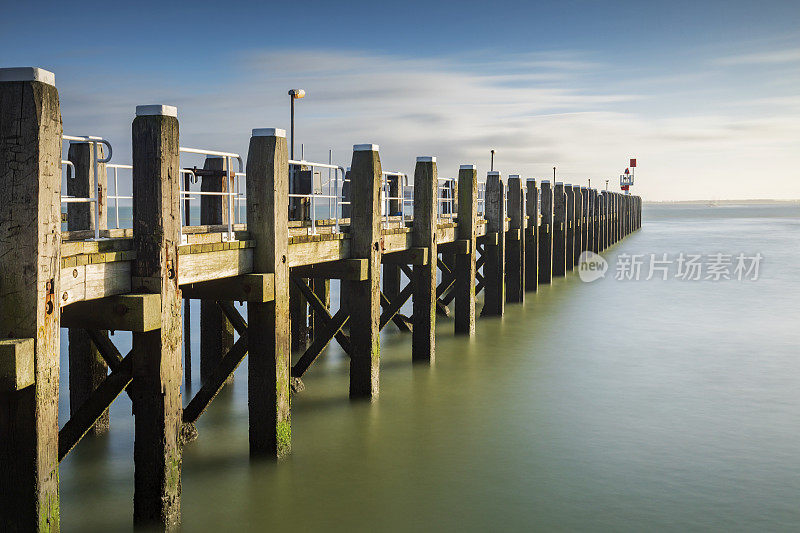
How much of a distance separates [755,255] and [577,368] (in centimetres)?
3411

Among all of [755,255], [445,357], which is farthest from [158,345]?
[755,255]

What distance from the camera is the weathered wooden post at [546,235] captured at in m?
25.3

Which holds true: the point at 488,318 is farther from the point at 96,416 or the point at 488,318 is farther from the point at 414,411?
the point at 96,416

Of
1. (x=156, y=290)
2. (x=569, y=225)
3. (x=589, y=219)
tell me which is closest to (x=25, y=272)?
(x=156, y=290)

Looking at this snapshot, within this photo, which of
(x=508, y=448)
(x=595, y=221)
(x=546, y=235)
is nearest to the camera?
(x=508, y=448)

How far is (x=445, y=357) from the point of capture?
47.3 feet

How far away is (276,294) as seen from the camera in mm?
7898

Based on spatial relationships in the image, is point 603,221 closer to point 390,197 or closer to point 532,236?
point 532,236

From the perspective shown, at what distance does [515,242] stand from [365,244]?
11068 mm

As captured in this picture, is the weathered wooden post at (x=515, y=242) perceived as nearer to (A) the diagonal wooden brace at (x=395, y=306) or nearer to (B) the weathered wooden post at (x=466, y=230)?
(B) the weathered wooden post at (x=466, y=230)

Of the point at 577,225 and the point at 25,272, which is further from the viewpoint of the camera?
the point at 577,225

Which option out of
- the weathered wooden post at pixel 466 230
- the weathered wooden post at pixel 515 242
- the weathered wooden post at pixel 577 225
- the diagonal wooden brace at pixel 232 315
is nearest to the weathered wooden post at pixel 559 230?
the weathered wooden post at pixel 577 225

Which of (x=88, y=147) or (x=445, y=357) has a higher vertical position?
(x=88, y=147)

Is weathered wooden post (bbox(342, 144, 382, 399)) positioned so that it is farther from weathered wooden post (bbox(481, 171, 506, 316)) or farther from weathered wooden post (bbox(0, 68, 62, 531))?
weathered wooden post (bbox(481, 171, 506, 316))
